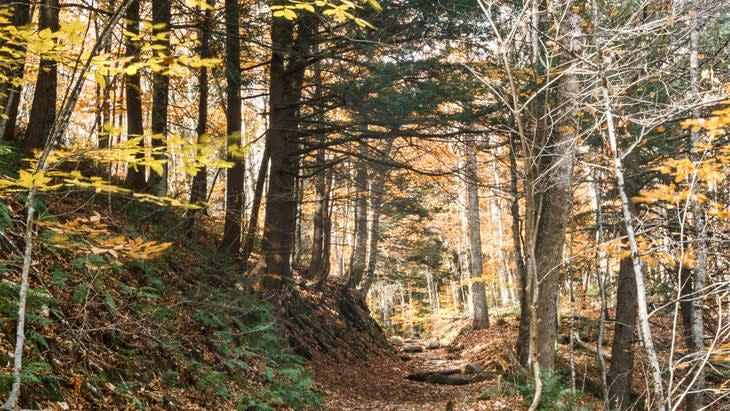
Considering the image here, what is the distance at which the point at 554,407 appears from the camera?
24.6 feet

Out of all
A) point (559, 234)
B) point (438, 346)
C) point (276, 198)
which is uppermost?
point (276, 198)

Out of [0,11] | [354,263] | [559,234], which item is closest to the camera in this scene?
[0,11]

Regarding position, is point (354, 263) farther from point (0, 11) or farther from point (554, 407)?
point (0, 11)

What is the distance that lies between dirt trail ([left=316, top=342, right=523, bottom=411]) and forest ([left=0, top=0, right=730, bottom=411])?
90 mm

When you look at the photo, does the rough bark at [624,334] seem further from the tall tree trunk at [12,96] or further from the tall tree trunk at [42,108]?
the tall tree trunk at [12,96]

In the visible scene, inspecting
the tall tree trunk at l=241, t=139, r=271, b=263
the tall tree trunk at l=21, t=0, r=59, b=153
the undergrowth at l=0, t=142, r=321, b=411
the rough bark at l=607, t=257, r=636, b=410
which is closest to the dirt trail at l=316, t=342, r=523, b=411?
the undergrowth at l=0, t=142, r=321, b=411

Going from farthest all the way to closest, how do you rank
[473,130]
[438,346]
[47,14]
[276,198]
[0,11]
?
[438,346] → [276,198] → [473,130] → [47,14] → [0,11]

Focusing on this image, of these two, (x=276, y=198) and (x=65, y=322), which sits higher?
(x=276, y=198)

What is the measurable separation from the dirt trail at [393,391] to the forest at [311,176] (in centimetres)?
9

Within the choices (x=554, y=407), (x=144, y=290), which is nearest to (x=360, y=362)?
(x=554, y=407)

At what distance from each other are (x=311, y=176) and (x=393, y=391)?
5.40 m

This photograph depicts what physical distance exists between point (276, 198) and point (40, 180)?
7670 millimetres

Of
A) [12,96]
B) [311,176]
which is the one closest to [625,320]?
[311,176]

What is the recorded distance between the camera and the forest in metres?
4.46
